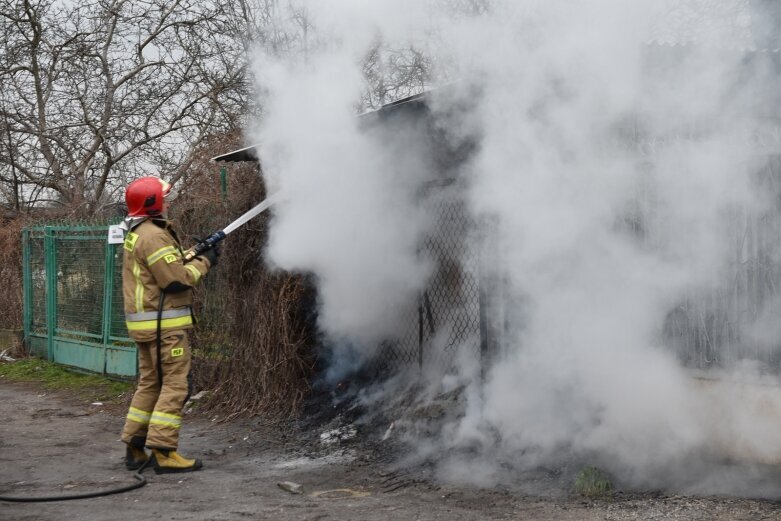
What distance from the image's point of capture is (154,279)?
587 cm

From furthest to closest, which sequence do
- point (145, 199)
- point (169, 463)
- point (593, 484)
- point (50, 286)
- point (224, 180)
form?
point (50, 286)
point (224, 180)
point (145, 199)
point (169, 463)
point (593, 484)

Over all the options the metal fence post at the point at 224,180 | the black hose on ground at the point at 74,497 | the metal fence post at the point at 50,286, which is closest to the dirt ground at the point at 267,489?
the black hose on ground at the point at 74,497

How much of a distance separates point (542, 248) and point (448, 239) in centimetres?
149

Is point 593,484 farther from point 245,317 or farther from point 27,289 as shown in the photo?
point 27,289

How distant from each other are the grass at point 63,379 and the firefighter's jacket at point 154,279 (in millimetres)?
3614

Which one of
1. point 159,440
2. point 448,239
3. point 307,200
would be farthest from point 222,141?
point 159,440

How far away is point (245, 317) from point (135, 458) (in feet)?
6.68

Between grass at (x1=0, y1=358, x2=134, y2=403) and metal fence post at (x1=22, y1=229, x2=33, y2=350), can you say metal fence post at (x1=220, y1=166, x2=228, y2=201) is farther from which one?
metal fence post at (x1=22, y1=229, x2=33, y2=350)

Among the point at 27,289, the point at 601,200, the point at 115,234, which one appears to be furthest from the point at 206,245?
the point at 27,289

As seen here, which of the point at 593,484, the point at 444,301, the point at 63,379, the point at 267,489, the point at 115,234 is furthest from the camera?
the point at 63,379

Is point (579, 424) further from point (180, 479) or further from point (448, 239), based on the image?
point (180, 479)

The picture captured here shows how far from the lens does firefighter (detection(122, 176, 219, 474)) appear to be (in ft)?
18.9

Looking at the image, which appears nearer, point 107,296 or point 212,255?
point 212,255

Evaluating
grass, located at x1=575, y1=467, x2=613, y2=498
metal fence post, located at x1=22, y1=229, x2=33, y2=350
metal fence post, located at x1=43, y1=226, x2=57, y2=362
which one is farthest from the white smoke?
metal fence post, located at x1=22, y1=229, x2=33, y2=350
